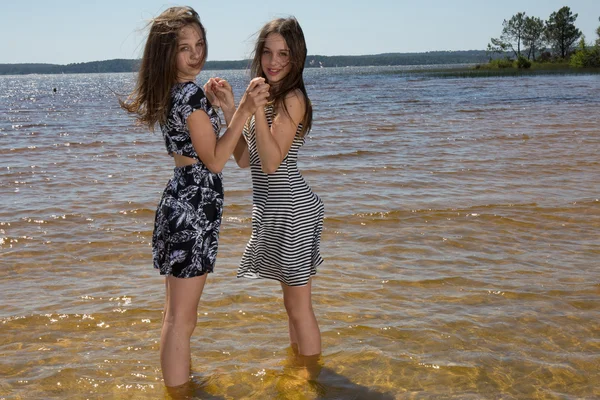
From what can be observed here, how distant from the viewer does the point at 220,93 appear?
3.65 metres

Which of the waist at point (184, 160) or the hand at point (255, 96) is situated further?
the waist at point (184, 160)

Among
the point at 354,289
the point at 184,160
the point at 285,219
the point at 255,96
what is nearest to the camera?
the point at 255,96

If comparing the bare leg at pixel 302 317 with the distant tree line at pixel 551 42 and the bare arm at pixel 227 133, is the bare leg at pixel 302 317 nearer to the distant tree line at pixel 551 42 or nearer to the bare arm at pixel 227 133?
the bare arm at pixel 227 133

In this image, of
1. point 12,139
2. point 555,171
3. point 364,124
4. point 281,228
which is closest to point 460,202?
point 555,171

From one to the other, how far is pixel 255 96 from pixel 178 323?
1.30m

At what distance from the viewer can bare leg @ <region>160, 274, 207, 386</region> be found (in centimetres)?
356

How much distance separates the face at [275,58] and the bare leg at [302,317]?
47.8 inches

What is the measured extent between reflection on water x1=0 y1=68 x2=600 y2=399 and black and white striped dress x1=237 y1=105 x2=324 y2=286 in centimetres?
80

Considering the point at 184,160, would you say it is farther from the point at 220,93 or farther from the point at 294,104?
the point at 294,104

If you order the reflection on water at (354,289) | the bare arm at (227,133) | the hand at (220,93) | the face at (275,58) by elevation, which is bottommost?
the reflection on water at (354,289)

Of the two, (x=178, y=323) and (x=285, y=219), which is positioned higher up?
(x=285, y=219)

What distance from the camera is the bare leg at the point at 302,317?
12.8 ft

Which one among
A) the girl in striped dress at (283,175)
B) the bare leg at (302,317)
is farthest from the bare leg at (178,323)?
the bare leg at (302,317)

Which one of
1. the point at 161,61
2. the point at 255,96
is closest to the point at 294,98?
the point at 255,96
